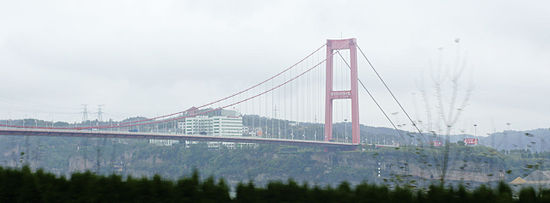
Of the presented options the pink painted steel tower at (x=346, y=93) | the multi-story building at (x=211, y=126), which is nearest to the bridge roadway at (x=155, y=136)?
the pink painted steel tower at (x=346, y=93)

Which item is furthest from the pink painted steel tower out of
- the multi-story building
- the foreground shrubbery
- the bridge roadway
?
the foreground shrubbery

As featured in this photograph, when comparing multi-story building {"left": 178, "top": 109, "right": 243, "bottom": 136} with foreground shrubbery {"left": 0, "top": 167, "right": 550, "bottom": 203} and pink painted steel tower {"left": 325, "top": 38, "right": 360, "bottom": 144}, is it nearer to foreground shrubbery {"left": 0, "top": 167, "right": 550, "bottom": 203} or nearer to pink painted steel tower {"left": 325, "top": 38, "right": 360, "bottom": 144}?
pink painted steel tower {"left": 325, "top": 38, "right": 360, "bottom": 144}

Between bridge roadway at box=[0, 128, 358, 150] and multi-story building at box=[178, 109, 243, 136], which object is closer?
bridge roadway at box=[0, 128, 358, 150]

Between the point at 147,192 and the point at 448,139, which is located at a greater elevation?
the point at 448,139

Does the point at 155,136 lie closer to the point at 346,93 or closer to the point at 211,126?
the point at 211,126

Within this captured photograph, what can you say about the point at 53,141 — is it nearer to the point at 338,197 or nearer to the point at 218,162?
the point at 218,162

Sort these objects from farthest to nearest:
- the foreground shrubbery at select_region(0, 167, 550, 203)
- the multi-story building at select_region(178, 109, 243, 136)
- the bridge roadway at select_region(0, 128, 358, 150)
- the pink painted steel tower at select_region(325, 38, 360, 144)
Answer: the multi-story building at select_region(178, 109, 243, 136)
the pink painted steel tower at select_region(325, 38, 360, 144)
the bridge roadway at select_region(0, 128, 358, 150)
the foreground shrubbery at select_region(0, 167, 550, 203)

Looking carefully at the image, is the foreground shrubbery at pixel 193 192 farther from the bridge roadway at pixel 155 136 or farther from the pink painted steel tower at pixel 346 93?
the pink painted steel tower at pixel 346 93

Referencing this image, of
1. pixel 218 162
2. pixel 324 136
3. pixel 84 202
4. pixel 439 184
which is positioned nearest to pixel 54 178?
pixel 84 202

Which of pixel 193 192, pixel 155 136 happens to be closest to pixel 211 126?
pixel 155 136

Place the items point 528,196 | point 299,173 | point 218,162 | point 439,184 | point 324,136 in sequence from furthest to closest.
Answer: point 324,136
point 299,173
point 218,162
point 439,184
point 528,196
